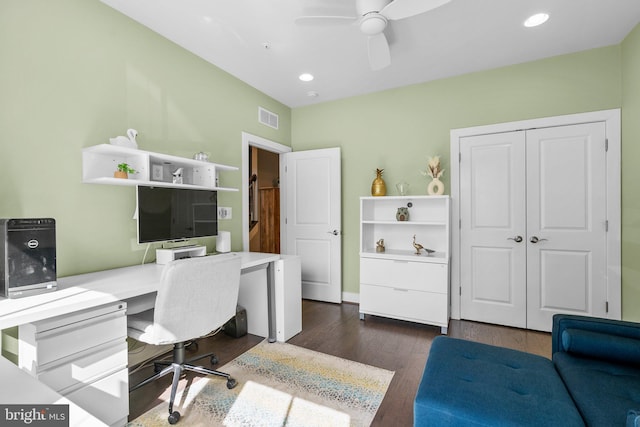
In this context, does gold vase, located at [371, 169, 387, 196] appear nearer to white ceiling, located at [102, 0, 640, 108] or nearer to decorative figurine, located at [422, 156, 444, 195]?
decorative figurine, located at [422, 156, 444, 195]

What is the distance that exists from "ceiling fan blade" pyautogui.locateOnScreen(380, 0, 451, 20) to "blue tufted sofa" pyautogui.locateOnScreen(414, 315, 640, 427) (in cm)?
192

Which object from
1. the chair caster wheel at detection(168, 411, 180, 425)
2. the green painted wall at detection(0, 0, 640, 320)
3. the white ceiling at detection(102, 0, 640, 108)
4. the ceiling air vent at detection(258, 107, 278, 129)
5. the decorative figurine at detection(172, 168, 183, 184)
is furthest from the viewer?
the ceiling air vent at detection(258, 107, 278, 129)

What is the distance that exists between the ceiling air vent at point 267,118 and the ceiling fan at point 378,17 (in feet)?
5.36

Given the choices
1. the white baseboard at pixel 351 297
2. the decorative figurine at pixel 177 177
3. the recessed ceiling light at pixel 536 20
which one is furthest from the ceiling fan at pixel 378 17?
the white baseboard at pixel 351 297

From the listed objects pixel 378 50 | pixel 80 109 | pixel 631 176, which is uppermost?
pixel 378 50

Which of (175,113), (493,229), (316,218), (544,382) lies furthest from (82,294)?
(493,229)

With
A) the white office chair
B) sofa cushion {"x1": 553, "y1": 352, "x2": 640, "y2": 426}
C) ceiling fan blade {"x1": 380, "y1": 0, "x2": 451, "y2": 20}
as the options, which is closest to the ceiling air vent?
ceiling fan blade {"x1": 380, "y1": 0, "x2": 451, "y2": 20}

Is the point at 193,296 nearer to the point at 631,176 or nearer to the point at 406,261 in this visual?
the point at 406,261

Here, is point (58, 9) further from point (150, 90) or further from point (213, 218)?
point (213, 218)

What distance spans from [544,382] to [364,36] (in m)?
2.63

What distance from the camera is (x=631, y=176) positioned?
2.51 meters

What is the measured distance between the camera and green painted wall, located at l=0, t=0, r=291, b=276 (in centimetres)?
170

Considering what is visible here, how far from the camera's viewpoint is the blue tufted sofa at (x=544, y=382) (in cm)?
109

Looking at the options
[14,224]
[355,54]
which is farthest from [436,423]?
[355,54]
